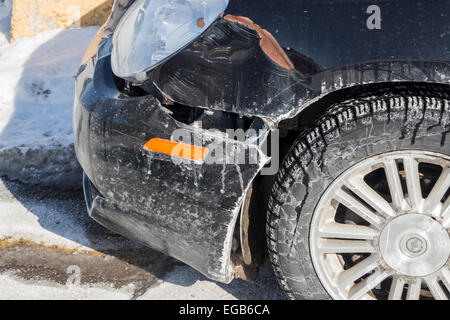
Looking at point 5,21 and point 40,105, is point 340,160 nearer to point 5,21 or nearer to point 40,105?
point 40,105

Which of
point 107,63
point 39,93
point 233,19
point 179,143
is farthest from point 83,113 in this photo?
point 39,93

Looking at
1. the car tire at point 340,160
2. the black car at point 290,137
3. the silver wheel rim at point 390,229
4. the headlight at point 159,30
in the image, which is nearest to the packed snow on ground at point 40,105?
the black car at point 290,137

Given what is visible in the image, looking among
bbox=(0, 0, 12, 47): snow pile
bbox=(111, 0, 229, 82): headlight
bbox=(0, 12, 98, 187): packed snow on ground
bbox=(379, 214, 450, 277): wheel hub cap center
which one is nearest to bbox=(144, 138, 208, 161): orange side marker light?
bbox=(111, 0, 229, 82): headlight

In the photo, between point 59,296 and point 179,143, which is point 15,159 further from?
point 179,143

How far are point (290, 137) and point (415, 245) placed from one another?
63 centimetres

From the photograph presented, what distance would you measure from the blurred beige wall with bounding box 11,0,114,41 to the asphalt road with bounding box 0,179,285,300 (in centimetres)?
242

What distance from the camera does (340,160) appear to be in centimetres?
195

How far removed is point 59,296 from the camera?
2570 millimetres

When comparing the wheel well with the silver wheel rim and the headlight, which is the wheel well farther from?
the headlight

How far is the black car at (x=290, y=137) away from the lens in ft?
6.00

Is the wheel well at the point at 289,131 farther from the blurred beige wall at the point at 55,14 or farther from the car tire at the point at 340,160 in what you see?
the blurred beige wall at the point at 55,14

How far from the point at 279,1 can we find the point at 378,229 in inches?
36.2

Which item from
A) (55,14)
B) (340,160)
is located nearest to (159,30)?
(340,160)

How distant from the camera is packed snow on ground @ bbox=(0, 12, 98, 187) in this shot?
142 inches
